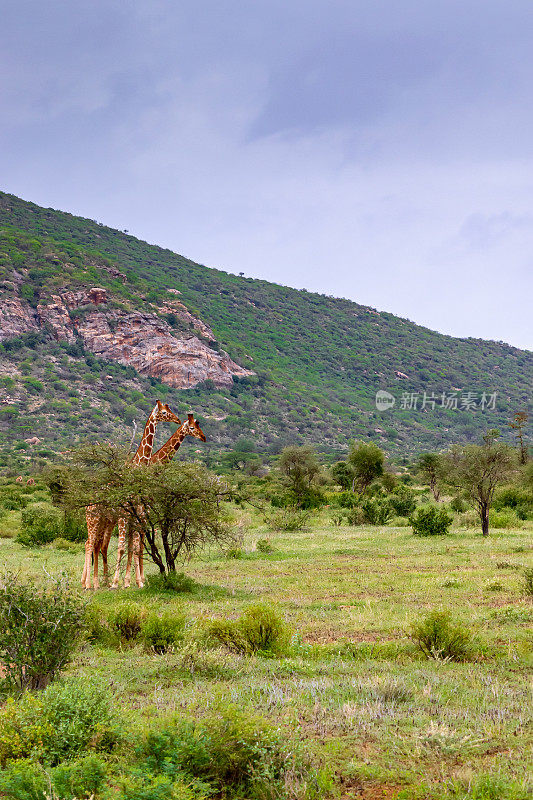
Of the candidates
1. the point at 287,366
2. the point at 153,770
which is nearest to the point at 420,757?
the point at 153,770

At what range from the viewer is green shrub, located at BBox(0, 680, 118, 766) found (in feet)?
15.2

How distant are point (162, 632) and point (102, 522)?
642 centimetres

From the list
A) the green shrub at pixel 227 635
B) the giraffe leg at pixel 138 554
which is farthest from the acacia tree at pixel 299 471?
the green shrub at pixel 227 635

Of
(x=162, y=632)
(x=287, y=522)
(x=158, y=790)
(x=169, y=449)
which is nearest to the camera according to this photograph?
(x=158, y=790)

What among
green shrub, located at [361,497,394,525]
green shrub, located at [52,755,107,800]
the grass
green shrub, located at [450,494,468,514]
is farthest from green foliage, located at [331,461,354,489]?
green shrub, located at [52,755,107,800]

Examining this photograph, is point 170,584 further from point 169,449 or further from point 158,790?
point 158,790

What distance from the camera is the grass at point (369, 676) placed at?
454 centimetres

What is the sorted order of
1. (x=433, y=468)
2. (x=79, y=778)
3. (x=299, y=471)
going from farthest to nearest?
(x=433, y=468) → (x=299, y=471) → (x=79, y=778)

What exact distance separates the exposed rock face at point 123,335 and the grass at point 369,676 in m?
80.5

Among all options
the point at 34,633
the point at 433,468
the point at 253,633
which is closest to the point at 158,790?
the point at 34,633

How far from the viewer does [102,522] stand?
573 inches

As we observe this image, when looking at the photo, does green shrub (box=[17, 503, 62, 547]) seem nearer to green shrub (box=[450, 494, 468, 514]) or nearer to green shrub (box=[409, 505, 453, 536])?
green shrub (box=[409, 505, 453, 536])

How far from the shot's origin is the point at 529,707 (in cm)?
552

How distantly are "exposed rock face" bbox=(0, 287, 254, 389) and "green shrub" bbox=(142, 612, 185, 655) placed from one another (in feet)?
281
